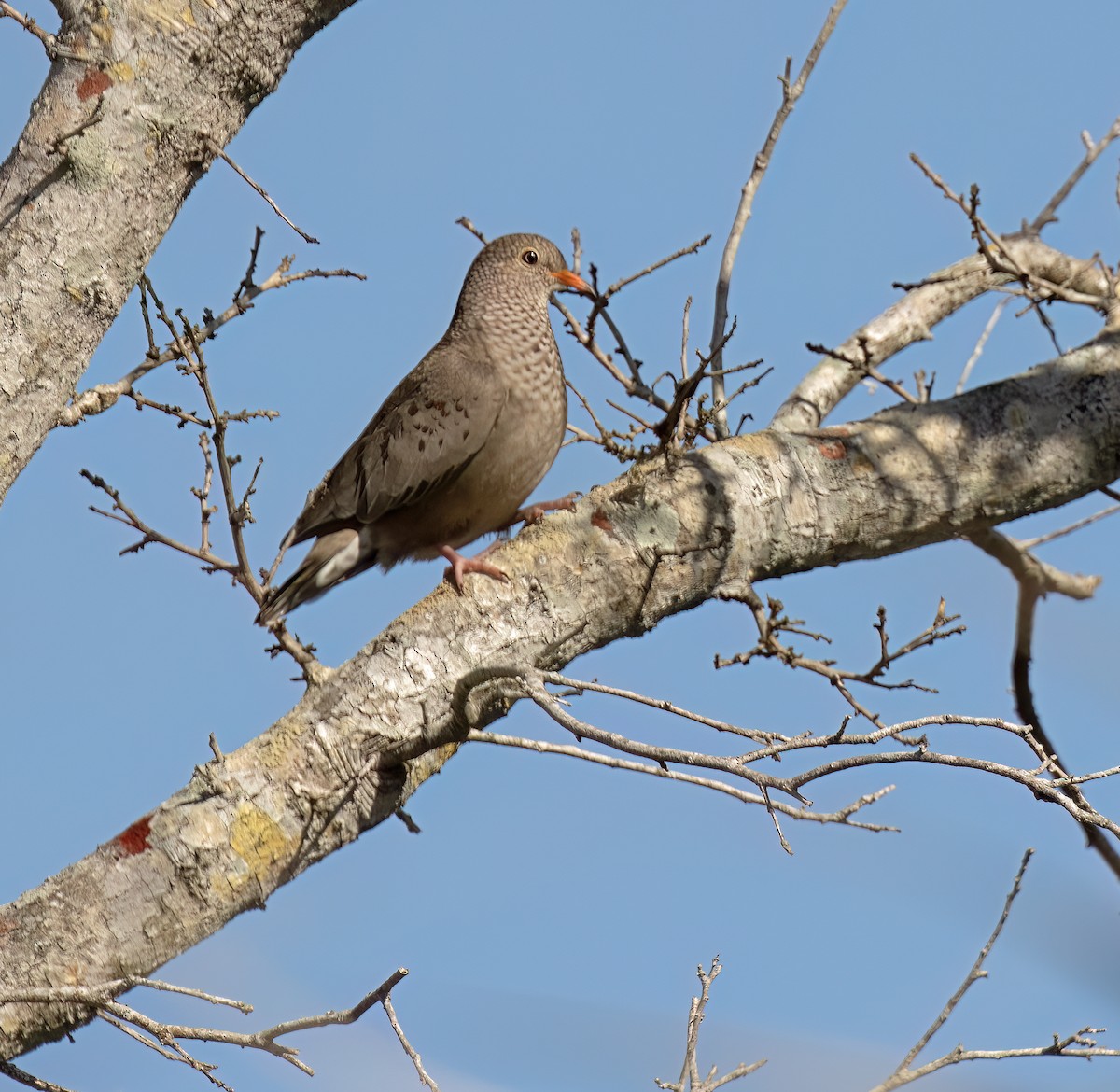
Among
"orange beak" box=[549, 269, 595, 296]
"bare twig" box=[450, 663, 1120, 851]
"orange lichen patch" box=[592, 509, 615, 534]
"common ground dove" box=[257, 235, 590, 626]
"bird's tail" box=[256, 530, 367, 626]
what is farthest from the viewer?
"orange beak" box=[549, 269, 595, 296]

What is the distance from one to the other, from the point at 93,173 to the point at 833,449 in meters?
2.39

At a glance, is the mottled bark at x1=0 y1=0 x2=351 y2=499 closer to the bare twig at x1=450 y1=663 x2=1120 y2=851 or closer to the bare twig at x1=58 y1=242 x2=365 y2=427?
the bare twig at x1=58 y1=242 x2=365 y2=427

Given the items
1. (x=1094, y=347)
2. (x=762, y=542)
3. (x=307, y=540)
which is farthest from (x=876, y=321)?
(x=307, y=540)

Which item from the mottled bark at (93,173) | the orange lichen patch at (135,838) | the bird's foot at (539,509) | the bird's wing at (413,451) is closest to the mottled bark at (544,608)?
Result: the orange lichen patch at (135,838)

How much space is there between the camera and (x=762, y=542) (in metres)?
4.33

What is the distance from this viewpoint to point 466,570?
4.13 meters

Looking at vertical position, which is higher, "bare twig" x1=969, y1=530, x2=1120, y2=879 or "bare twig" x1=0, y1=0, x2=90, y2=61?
"bare twig" x1=969, y1=530, x2=1120, y2=879

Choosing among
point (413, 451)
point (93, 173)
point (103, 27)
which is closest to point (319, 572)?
point (413, 451)

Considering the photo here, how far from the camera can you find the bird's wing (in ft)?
16.9

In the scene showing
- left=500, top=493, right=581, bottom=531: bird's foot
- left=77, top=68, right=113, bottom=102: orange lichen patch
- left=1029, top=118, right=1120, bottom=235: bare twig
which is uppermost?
left=1029, top=118, right=1120, bottom=235: bare twig

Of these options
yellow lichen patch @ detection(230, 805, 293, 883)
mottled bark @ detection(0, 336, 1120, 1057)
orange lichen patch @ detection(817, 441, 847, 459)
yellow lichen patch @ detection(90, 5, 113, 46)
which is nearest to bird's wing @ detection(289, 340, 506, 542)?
mottled bark @ detection(0, 336, 1120, 1057)

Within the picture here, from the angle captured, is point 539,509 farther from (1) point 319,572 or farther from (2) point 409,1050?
(2) point 409,1050

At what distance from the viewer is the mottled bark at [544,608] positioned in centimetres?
362

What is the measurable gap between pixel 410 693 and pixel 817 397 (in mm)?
2418
